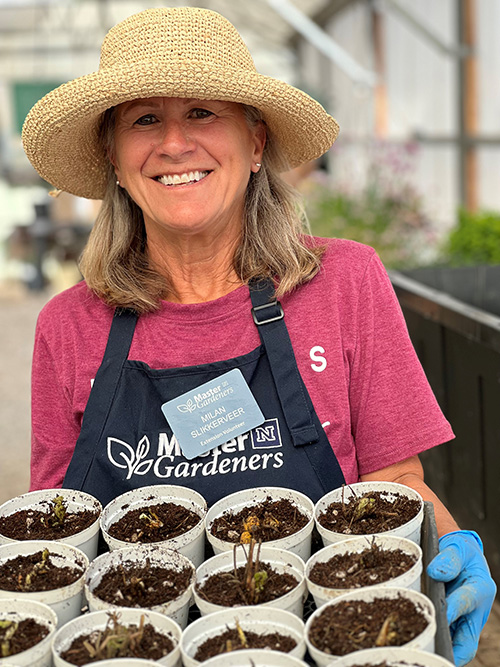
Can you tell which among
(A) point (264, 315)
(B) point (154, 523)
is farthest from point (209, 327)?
(B) point (154, 523)

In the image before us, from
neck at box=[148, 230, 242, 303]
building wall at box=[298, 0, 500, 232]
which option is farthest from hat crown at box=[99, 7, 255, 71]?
building wall at box=[298, 0, 500, 232]

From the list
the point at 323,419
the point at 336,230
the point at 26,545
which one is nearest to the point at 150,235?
the point at 323,419

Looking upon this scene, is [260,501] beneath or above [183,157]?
beneath

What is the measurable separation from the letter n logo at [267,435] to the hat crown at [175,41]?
2.36ft

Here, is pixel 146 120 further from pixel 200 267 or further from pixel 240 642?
pixel 240 642

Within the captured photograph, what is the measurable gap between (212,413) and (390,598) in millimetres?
599

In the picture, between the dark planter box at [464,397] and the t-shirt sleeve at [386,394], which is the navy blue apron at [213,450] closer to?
the t-shirt sleeve at [386,394]

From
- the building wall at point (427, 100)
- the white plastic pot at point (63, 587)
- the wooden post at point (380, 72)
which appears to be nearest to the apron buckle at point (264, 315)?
the white plastic pot at point (63, 587)

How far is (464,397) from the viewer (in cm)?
273

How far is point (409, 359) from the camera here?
5.44 feet

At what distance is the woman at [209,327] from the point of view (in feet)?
5.22

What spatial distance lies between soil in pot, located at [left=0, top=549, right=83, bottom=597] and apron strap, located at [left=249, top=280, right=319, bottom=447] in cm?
52

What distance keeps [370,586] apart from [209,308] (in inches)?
30.4

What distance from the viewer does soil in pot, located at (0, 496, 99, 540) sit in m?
1.43
